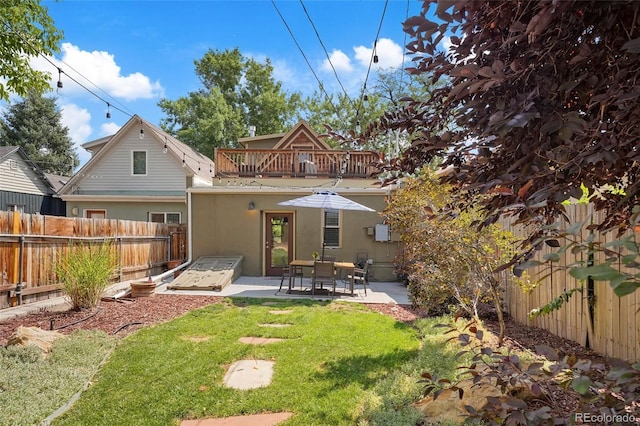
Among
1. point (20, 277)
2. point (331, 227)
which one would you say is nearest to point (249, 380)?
point (20, 277)

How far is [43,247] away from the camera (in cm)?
751

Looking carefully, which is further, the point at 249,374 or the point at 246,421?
the point at 249,374

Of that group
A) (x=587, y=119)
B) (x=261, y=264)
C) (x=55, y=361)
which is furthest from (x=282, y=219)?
(x=587, y=119)

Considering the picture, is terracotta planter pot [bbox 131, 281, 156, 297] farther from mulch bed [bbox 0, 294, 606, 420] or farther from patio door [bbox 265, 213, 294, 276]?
patio door [bbox 265, 213, 294, 276]

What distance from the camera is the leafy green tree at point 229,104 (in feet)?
84.8

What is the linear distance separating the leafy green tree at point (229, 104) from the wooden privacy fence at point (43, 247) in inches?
645

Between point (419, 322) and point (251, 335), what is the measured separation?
2672 millimetres

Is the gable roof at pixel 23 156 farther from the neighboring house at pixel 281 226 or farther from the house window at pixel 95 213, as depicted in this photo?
the neighboring house at pixel 281 226

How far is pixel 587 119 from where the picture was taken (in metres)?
1.43

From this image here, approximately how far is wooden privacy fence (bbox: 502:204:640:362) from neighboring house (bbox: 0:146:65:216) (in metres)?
20.8

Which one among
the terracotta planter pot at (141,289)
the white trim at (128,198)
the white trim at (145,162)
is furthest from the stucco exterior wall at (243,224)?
the white trim at (145,162)

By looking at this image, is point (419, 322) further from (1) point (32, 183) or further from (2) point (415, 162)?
(1) point (32, 183)

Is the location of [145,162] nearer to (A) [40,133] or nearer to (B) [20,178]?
(B) [20,178]

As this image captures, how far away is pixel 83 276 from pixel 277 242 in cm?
622
